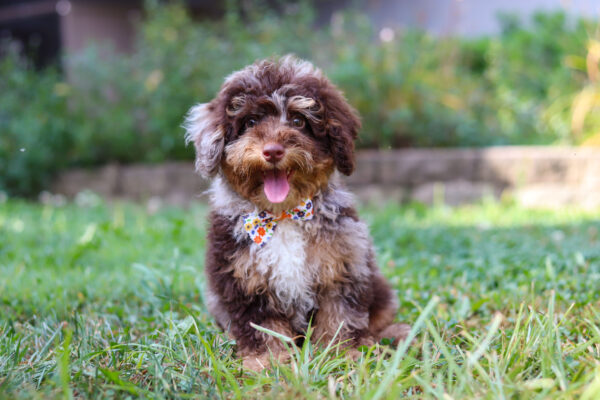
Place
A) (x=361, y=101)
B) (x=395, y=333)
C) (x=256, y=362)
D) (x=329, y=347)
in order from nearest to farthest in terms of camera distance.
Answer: (x=329, y=347)
(x=256, y=362)
(x=395, y=333)
(x=361, y=101)

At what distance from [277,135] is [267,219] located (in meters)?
0.47

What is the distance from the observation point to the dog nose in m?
2.78

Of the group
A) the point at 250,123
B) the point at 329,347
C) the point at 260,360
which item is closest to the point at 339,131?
the point at 250,123

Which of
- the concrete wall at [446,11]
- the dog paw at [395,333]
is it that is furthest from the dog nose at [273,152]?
the concrete wall at [446,11]

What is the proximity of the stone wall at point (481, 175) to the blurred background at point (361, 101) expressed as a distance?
0.07 feet

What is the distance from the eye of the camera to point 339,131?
3021 millimetres

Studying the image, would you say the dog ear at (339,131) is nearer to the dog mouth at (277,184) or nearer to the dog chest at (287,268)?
the dog mouth at (277,184)

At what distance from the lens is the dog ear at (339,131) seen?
3.02 metres

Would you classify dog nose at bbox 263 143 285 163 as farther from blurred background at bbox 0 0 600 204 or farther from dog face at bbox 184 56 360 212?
blurred background at bbox 0 0 600 204

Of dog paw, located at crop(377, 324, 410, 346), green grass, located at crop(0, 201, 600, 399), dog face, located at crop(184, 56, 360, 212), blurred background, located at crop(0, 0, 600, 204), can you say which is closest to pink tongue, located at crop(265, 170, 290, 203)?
dog face, located at crop(184, 56, 360, 212)

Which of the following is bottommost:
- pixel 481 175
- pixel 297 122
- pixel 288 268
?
pixel 481 175

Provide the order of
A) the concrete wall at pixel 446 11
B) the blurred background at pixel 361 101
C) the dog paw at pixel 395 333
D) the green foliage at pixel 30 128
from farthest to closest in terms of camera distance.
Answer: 1. the concrete wall at pixel 446 11
2. the green foliage at pixel 30 128
3. the blurred background at pixel 361 101
4. the dog paw at pixel 395 333

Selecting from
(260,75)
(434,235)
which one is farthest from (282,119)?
(434,235)

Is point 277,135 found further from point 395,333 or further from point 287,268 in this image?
A: point 395,333
